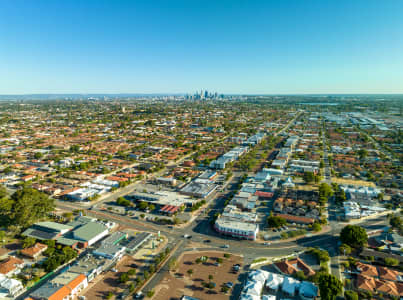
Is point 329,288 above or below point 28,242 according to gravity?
above

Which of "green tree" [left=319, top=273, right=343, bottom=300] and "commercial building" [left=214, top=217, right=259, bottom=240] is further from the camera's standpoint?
"commercial building" [left=214, top=217, right=259, bottom=240]

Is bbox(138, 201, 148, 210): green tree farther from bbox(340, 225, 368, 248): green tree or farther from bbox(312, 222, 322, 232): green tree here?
bbox(340, 225, 368, 248): green tree

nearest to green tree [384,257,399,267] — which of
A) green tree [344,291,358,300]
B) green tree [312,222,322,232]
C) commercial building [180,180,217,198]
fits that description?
green tree [312,222,322,232]

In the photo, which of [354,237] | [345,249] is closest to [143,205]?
[345,249]

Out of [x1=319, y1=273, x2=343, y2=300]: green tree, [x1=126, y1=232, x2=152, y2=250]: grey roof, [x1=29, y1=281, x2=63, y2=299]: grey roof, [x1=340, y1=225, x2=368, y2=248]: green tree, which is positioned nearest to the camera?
[x1=319, y1=273, x2=343, y2=300]: green tree

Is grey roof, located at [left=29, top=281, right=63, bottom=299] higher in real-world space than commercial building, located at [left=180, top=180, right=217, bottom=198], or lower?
lower

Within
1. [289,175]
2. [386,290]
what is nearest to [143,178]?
[289,175]

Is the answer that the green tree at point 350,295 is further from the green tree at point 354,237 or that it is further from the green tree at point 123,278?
the green tree at point 123,278

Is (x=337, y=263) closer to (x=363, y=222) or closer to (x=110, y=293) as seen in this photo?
(x=363, y=222)

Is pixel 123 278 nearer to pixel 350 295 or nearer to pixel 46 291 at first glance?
pixel 46 291

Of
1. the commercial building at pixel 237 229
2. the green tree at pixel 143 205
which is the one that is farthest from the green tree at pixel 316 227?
the green tree at pixel 143 205

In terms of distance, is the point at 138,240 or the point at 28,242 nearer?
the point at 28,242

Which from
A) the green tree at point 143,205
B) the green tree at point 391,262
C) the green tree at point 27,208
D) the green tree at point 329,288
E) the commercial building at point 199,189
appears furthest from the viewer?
the commercial building at point 199,189
